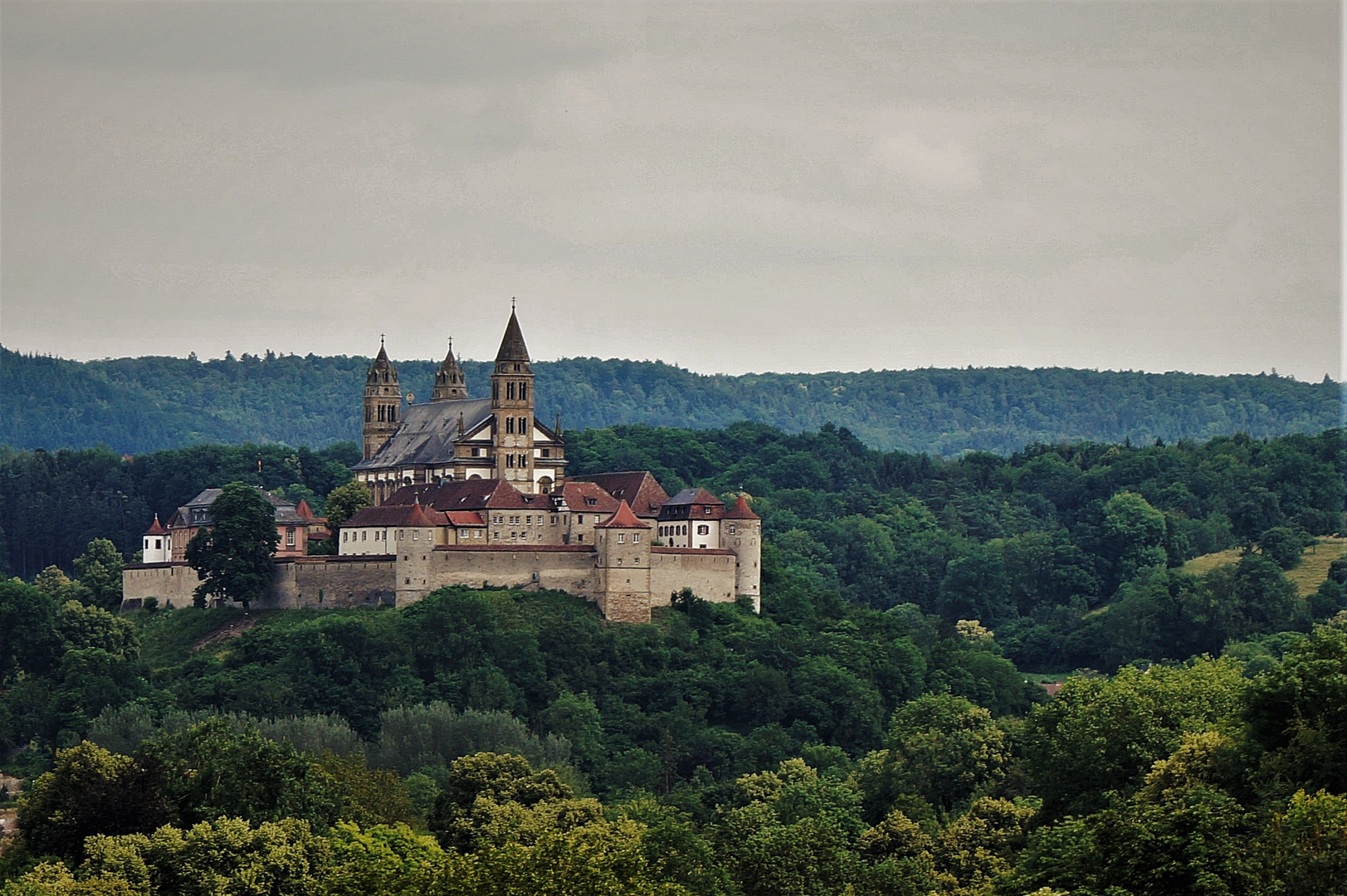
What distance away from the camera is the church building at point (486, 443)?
10719 cm

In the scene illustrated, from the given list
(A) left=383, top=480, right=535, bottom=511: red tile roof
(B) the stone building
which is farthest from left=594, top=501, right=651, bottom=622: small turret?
(B) the stone building

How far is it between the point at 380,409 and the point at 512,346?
12.7 m

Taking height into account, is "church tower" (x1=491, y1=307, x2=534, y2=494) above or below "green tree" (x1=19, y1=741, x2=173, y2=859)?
above

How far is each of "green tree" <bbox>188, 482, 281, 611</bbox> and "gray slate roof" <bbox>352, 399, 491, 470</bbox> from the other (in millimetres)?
8144

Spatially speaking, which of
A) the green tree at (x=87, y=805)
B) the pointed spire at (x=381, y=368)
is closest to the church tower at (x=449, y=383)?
the pointed spire at (x=381, y=368)

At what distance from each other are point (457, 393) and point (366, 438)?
5700 mm

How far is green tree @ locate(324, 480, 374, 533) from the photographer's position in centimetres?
11031

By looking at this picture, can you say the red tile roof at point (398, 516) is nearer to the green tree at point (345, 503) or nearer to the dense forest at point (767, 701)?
the dense forest at point (767, 701)

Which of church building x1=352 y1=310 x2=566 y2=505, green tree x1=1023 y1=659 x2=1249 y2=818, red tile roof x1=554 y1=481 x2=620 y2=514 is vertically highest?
church building x1=352 y1=310 x2=566 y2=505

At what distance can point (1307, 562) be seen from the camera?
150 meters

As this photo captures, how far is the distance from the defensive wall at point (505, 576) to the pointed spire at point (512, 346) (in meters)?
10.1

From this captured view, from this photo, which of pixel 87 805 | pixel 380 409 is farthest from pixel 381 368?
pixel 87 805

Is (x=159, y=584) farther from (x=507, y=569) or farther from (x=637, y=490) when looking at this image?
(x=637, y=490)

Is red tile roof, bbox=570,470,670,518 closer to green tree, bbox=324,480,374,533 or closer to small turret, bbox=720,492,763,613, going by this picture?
small turret, bbox=720,492,763,613
